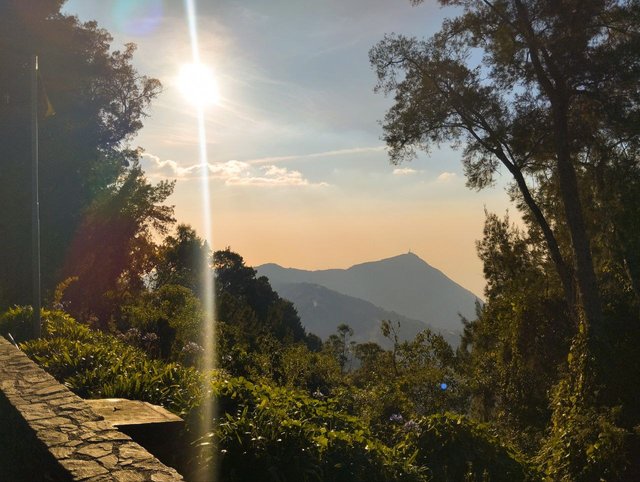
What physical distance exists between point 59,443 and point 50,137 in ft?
68.0

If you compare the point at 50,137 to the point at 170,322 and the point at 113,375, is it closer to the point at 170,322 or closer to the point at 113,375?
the point at 170,322

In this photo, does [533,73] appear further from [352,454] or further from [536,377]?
[352,454]

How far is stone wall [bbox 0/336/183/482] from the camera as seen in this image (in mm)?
3031

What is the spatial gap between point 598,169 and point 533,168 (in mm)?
1778

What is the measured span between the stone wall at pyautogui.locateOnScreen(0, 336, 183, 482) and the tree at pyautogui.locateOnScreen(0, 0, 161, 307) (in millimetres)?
14923

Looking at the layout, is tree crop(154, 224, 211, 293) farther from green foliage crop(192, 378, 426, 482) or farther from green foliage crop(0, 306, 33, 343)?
green foliage crop(192, 378, 426, 482)

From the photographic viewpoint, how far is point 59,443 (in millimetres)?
3428

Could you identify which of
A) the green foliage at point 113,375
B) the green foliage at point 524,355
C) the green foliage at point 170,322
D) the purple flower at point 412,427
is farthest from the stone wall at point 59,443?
the green foliage at point 524,355

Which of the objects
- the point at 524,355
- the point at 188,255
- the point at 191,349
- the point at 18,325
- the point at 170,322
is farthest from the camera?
the point at 188,255

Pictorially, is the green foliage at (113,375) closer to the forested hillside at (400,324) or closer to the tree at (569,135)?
the forested hillside at (400,324)

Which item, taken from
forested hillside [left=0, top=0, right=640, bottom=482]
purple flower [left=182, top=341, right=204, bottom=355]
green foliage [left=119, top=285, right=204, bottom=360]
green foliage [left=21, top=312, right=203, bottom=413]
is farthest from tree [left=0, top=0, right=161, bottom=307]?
green foliage [left=21, top=312, right=203, bottom=413]

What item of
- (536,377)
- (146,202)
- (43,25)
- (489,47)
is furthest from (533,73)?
(43,25)

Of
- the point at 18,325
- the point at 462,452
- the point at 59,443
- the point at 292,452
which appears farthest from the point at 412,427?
the point at 18,325

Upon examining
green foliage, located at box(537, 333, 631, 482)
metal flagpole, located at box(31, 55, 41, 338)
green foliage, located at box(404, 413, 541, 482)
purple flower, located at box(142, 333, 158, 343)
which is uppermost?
metal flagpole, located at box(31, 55, 41, 338)
